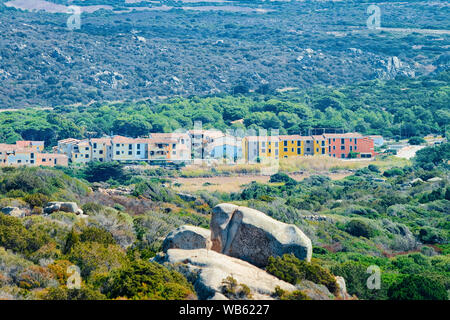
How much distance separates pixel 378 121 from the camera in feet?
306

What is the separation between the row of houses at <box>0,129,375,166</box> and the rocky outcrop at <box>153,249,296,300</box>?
47.6m

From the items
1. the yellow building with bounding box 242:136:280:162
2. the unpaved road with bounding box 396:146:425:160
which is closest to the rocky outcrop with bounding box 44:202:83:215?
the yellow building with bounding box 242:136:280:162

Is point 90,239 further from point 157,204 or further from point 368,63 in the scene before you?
point 368,63

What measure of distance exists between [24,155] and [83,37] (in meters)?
86.7

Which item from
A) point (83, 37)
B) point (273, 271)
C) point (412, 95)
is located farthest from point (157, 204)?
point (83, 37)

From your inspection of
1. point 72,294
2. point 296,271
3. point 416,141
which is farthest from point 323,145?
point 72,294

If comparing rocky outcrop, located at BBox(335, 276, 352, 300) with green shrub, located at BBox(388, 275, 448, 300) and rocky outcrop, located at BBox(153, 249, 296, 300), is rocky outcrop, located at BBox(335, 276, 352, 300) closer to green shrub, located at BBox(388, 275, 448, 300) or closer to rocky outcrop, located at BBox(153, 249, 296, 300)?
green shrub, located at BBox(388, 275, 448, 300)

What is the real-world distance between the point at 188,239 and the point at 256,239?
61.9 inches

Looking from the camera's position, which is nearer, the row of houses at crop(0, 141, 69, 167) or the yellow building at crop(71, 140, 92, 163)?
the row of houses at crop(0, 141, 69, 167)

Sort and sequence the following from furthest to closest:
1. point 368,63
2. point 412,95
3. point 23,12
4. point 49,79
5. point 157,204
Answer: point 23,12 → point 368,63 → point 49,79 → point 412,95 → point 157,204

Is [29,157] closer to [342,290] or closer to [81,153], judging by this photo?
[81,153]

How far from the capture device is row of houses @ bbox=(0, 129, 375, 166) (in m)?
67.2

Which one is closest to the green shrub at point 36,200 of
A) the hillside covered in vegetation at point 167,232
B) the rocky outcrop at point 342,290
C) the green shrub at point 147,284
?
the hillside covered in vegetation at point 167,232

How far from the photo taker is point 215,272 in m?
16.4
